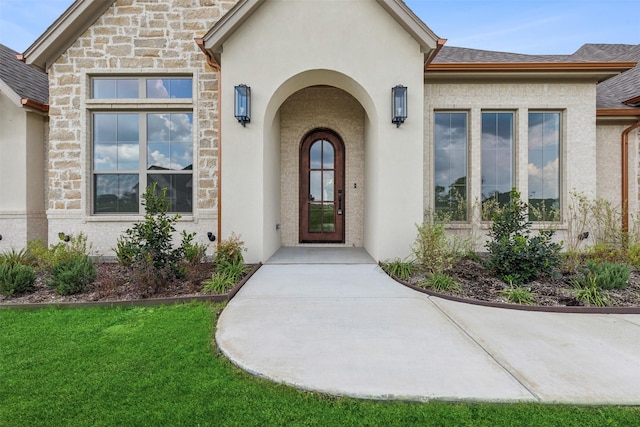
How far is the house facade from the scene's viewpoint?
583 cm

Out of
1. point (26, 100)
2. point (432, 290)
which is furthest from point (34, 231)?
point (432, 290)

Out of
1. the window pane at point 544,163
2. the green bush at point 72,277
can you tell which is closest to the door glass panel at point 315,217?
the green bush at point 72,277

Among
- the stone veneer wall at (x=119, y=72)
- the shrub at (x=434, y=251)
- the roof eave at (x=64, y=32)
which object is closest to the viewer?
the shrub at (x=434, y=251)

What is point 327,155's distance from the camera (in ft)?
26.6

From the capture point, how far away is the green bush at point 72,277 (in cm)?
444

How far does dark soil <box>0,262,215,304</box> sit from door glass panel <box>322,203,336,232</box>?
368 centimetres

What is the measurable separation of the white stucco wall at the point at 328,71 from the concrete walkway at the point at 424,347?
1.87 m

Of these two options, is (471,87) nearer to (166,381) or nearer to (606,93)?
(606,93)

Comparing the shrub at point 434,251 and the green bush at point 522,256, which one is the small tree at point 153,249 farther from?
the green bush at point 522,256

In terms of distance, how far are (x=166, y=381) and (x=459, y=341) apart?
100 inches

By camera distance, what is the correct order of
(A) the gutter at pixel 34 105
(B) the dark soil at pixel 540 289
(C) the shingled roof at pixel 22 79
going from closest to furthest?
(B) the dark soil at pixel 540 289 → (A) the gutter at pixel 34 105 → (C) the shingled roof at pixel 22 79

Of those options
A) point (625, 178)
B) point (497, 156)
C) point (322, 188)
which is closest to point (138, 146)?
point (322, 188)

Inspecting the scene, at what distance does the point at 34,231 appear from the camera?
24.4 feet

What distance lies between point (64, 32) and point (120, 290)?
18.6 ft
